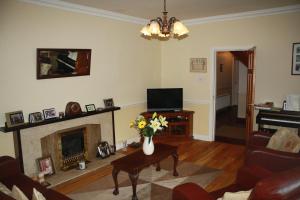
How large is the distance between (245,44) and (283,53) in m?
0.71

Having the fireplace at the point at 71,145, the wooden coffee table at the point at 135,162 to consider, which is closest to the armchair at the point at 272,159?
the wooden coffee table at the point at 135,162

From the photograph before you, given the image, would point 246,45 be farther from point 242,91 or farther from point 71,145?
point 71,145

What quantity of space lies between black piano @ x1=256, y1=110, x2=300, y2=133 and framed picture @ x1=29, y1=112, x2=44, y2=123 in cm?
368

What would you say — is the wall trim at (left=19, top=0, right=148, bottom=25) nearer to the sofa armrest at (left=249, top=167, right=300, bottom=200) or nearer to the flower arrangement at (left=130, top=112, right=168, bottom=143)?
the flower arrangement at (left=130, top=112, right=168, bottom=143)

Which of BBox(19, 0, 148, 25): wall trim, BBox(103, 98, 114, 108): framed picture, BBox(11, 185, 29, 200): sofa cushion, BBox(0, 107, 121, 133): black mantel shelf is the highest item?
BBox(19, 0, 148, 25): wall trim

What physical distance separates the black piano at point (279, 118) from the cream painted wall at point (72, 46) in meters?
2.51

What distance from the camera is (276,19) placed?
14.8 ft

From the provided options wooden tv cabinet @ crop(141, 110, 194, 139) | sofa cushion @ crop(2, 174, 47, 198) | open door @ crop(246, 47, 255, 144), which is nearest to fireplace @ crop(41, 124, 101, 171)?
sofa cushion @ crop(2, 174, 47, 198)

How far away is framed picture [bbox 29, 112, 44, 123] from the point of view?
11.6 feet

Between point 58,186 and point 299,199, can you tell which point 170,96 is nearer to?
point 58,186

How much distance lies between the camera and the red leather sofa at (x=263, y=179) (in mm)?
1563

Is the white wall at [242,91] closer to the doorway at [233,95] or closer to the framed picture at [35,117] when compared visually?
the doorway at [233,95]

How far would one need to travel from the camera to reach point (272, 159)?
2.89m

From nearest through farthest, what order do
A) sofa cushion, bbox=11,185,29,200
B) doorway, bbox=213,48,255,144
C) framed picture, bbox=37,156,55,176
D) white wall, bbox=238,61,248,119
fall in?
sofa cushion, bbox=11,185,29,200 < framed picture, bbox=37,156,55,176 < doorway, bbox=213,48,255,144 < white wall, bbox=238,61,248,119
